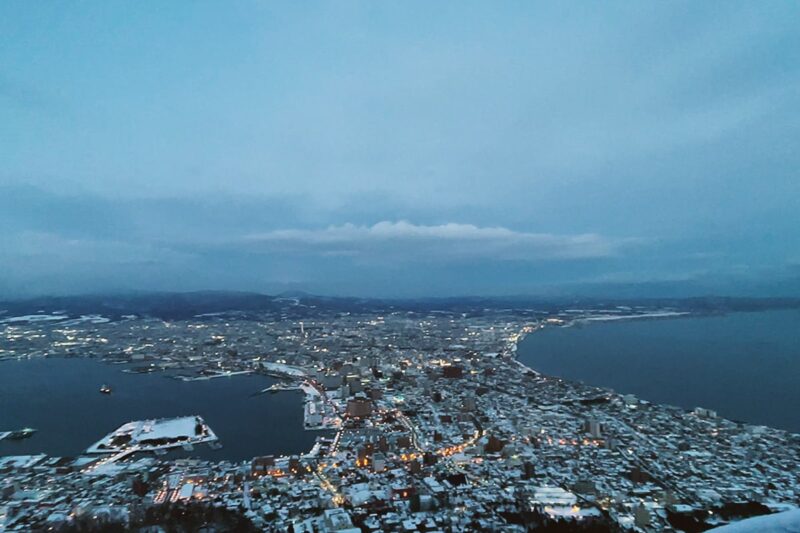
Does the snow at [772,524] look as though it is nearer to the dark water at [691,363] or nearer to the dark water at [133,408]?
the dark water at [133,408]

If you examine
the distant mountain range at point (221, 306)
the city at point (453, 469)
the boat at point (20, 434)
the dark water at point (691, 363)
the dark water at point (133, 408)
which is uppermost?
the distant mountain range at point (221, 306)

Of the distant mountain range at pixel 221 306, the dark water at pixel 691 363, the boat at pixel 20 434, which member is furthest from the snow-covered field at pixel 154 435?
the distant mountain range at pixel 221 306

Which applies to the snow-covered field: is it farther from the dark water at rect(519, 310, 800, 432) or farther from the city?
the dark water at rect(519, 310, 800, 432)

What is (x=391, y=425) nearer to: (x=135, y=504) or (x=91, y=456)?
(x=135, y=504)

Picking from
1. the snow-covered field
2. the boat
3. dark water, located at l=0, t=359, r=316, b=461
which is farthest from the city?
the boat

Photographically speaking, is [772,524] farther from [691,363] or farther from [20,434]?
[691,363]

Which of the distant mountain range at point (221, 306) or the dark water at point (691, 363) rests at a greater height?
the distant mountain range at point (221, 306)
